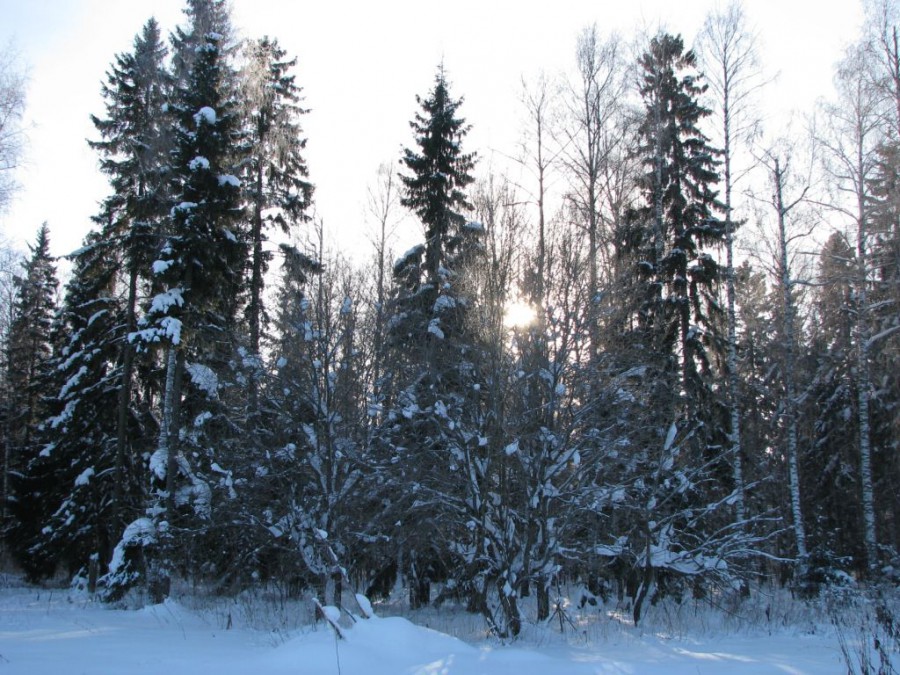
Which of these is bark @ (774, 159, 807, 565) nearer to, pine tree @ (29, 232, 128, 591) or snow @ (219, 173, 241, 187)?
snow @ (219, 173, 241, 187)

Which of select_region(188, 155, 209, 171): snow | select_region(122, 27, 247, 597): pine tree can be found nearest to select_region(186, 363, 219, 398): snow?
select_region(122, 27, 247, 597): pine tree

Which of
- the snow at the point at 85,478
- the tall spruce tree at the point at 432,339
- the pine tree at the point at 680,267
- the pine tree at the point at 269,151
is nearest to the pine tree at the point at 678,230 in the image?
the pine tree at the point at 680,267

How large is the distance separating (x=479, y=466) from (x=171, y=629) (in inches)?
232

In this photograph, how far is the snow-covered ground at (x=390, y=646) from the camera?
22.7ft

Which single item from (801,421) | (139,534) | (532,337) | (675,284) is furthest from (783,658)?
(801,421)

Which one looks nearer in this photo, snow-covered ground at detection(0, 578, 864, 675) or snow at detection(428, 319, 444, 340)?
snow-covered ground at detection(0, 578, 864, 675)

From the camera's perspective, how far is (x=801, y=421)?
25.2 meters

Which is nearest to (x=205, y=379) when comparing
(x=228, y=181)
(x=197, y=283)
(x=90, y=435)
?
(x=197, y=283)

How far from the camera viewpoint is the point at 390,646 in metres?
7.55

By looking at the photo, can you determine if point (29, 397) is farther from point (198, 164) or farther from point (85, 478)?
point (198, 164)

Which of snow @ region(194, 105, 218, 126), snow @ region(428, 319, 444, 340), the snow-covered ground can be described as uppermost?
snow @ region(194, 105, 218, 126)

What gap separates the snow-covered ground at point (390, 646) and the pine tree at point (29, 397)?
40.0 feet

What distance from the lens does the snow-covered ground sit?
22.7ft

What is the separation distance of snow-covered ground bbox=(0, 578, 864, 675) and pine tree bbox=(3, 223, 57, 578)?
40.0ft
